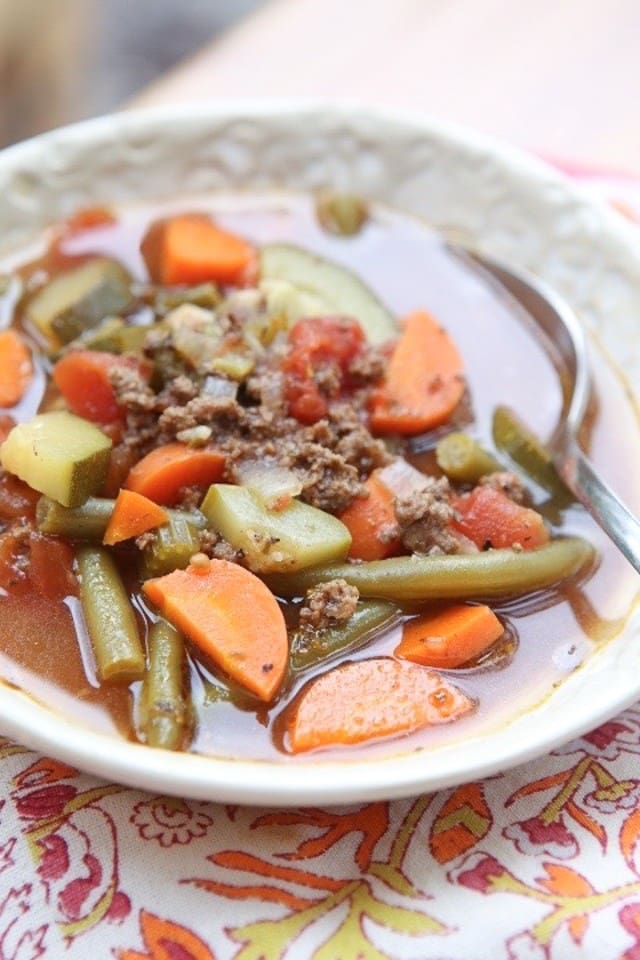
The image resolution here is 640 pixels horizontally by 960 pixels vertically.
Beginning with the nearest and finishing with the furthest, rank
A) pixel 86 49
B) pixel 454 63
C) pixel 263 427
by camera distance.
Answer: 1. pixel 263 427
2. pixel 454 63
3. pixel 86 49

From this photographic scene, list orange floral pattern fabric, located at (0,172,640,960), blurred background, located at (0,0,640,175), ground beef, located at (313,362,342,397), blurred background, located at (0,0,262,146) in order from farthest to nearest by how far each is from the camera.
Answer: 1. blurred background, located at (0,0,262,146)
2. blurred background, located at (0,0,640,175)
3. ground beef, located at (313,362,342,397)
4. orange floral pattern fabric, located at (0,172,640,960)

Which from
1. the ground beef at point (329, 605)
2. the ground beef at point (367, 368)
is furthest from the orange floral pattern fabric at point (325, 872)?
the ground beef at point (367, 368)

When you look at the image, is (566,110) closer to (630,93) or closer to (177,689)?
(630,93)

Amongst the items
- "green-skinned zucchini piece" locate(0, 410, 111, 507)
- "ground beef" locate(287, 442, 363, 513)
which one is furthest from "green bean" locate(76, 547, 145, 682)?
"ground beef" locate(287, 442, 363, 513)

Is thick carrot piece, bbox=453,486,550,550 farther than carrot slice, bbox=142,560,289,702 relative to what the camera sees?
Yes

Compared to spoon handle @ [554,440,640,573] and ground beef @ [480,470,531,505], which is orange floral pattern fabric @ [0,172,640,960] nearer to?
spoon handle @ [554,440,640,573]

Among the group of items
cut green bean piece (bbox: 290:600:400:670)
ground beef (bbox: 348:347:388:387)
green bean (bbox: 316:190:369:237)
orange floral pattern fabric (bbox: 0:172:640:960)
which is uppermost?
green bean (bbox: 316:190:369:237)

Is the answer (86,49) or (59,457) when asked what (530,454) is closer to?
(59,457)

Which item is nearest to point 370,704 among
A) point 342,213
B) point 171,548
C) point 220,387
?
point 171,548
